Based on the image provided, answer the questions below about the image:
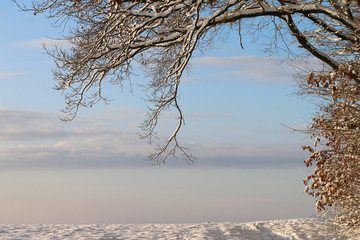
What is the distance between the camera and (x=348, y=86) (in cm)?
1350

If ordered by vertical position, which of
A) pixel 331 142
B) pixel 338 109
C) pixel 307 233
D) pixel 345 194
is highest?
pixel 338 109

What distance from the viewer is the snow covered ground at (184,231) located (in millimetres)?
12062

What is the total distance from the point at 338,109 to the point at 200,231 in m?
5.10

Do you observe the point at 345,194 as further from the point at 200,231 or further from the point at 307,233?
the point at 200,231

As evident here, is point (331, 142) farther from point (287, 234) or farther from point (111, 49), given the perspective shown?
point (111, 49)

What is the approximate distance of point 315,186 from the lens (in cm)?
1377

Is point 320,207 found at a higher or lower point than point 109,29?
lower

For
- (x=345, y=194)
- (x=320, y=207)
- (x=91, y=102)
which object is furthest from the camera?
(x=91, y=102)

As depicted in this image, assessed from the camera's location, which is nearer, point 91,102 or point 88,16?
point 88,16

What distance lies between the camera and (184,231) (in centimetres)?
1270

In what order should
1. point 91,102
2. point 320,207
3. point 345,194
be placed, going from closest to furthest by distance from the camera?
point 345,194 < point 320,207 < point 91,102

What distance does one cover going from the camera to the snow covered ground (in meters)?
12.1

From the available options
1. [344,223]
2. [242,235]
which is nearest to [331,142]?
[344,223]

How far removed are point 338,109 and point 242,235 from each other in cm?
439
